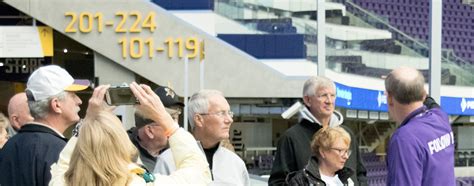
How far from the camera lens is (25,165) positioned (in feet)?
11.5

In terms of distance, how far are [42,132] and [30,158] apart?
118 mm

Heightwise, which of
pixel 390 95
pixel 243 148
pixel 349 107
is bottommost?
pixel 243 148

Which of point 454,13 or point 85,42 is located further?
point 85,42

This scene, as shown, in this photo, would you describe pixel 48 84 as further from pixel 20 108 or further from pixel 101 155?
pixel 20 108

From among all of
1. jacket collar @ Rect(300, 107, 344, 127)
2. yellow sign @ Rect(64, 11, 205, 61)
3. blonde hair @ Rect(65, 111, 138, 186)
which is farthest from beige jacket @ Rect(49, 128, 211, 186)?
yellow sign @ Rect(64, 11, 205, 61)

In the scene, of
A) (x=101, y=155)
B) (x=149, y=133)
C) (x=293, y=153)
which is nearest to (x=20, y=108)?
(x=149, y=133)

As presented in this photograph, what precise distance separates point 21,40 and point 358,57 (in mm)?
7782

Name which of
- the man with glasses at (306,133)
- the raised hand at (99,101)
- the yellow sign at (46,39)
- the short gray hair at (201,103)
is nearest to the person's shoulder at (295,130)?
the man with glasses at (306,133)

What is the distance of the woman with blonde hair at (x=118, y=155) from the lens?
2.65 metres

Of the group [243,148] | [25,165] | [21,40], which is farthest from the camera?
A: [243,148]

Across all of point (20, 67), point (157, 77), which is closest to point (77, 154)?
point (157, 77)

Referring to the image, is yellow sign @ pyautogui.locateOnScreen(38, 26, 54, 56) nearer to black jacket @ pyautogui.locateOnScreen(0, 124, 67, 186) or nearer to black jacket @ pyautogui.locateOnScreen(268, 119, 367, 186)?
black jacket @ pyautogui.locateOnScreen(268, 119, 367, 186)

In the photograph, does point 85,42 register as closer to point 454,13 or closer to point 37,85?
point 454,13

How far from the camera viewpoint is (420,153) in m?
3.54
